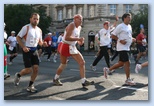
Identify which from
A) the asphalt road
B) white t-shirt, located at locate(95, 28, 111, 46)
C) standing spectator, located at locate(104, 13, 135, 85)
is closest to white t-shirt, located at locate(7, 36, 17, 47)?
the asphalt road

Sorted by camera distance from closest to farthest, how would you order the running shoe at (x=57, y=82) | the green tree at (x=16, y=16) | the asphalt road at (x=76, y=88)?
the asphalt road at (x=76, y=88) → the green tree at (x=16, y=16) → the running shoe at (x=57, y=82)

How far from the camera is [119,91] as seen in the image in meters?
5.49

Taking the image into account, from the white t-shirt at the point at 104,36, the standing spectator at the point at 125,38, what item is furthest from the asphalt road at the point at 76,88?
the white t-shirt at the point at 104,36

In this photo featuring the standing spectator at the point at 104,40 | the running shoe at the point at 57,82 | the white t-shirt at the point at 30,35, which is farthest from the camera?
the standing spectator at the point at 104,40

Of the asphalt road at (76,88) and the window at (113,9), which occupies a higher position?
the window at (113,9)

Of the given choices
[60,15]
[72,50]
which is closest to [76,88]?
[72,50]

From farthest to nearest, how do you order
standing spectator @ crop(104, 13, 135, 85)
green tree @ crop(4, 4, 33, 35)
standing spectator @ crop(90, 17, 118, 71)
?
standing spectator @ crop(90, 17, 118, 71), standing spectator @ crop(104, 13, 135, 85), green tree @ crop(4, 4, 33, 35)

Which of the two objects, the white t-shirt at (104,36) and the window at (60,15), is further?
the white t-shirt at (104,36)

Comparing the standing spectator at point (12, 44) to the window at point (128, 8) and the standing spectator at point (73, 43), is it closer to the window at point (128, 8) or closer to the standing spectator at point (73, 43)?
the standing spectator at point (73, 43)

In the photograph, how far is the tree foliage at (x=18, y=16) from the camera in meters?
5.56

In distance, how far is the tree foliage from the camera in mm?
5557

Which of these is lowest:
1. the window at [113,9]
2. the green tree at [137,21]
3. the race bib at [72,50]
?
the race bib at [72,50]

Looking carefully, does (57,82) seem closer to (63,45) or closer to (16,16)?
(63,45)

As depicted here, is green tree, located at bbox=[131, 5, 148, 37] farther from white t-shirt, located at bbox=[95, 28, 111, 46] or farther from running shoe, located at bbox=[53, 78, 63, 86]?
running shoe, located at bbox=[53, 78, 63, 86]
